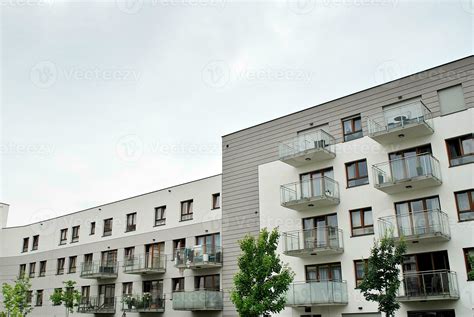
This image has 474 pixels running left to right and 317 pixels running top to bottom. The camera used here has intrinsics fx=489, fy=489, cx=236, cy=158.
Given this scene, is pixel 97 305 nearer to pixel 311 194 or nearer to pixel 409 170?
pixel 311 194

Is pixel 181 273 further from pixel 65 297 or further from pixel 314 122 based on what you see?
pixel 314 122

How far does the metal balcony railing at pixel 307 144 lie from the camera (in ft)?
75.0

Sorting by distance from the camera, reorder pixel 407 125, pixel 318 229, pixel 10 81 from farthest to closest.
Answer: pixel 318 229 < pixel 407 125 < pixel 10 81

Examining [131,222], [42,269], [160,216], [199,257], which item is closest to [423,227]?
[199,257]

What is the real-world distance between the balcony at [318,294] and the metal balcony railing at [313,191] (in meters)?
3.65

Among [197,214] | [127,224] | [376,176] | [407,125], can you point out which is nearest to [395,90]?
[407,125]

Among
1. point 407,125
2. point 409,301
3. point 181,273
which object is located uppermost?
point 407,125

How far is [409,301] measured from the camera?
18469 mm

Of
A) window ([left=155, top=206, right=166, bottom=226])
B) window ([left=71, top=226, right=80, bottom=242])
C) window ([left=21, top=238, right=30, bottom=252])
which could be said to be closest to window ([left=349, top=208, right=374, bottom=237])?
window ([left=155, top=206, right=166, bottom=226])

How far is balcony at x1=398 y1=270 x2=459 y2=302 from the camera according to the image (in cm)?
1741

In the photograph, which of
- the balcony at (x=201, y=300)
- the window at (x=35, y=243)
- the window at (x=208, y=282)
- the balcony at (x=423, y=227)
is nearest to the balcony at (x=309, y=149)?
the balcony at (x=423, y=227)

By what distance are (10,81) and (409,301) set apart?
16650 millimetres

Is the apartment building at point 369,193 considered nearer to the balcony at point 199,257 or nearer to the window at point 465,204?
the window at point 465,204

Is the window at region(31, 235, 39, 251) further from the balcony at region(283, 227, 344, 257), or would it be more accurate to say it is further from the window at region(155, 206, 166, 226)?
the balcony at region(283, 227, 344, 257)
